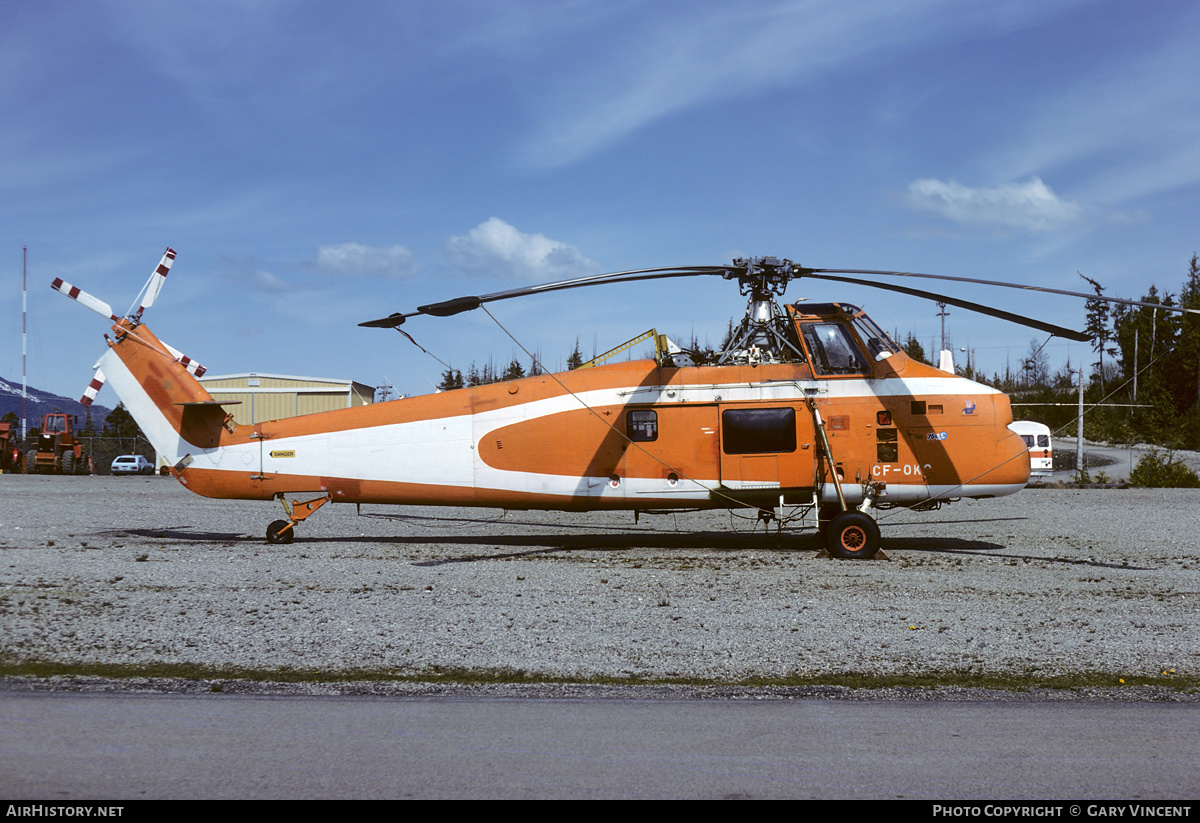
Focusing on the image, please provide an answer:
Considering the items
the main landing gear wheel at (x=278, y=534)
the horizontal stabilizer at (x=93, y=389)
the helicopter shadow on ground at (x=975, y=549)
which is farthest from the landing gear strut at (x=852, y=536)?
the horizontal stabilizer at (x=93, y=389)

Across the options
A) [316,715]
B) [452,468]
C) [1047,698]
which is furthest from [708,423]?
[316,715]

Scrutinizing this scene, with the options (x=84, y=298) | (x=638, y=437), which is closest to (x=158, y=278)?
(x=84, y=298)

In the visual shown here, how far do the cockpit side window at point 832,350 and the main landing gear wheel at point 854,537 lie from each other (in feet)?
7.88

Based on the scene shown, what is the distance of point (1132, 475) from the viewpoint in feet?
107

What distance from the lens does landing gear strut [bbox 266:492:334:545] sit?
1452cm

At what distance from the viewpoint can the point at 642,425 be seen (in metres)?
14.2

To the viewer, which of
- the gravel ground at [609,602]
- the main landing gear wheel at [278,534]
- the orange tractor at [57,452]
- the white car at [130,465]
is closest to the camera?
the gravel ground at [609,602]

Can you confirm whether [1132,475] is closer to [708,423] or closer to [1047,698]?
[708,423]

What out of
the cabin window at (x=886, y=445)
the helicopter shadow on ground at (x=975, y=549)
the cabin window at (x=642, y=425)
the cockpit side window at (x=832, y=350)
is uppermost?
the cockpit side window at (x=832, y=350)

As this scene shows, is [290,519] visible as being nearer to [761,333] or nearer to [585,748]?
[761,333]

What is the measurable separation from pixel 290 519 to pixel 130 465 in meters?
42.2

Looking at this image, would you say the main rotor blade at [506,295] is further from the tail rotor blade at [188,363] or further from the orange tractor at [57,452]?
the orange tractor at [57,452]

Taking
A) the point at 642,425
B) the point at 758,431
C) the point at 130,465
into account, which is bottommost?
the point at 130,465

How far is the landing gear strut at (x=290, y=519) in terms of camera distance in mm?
14523
